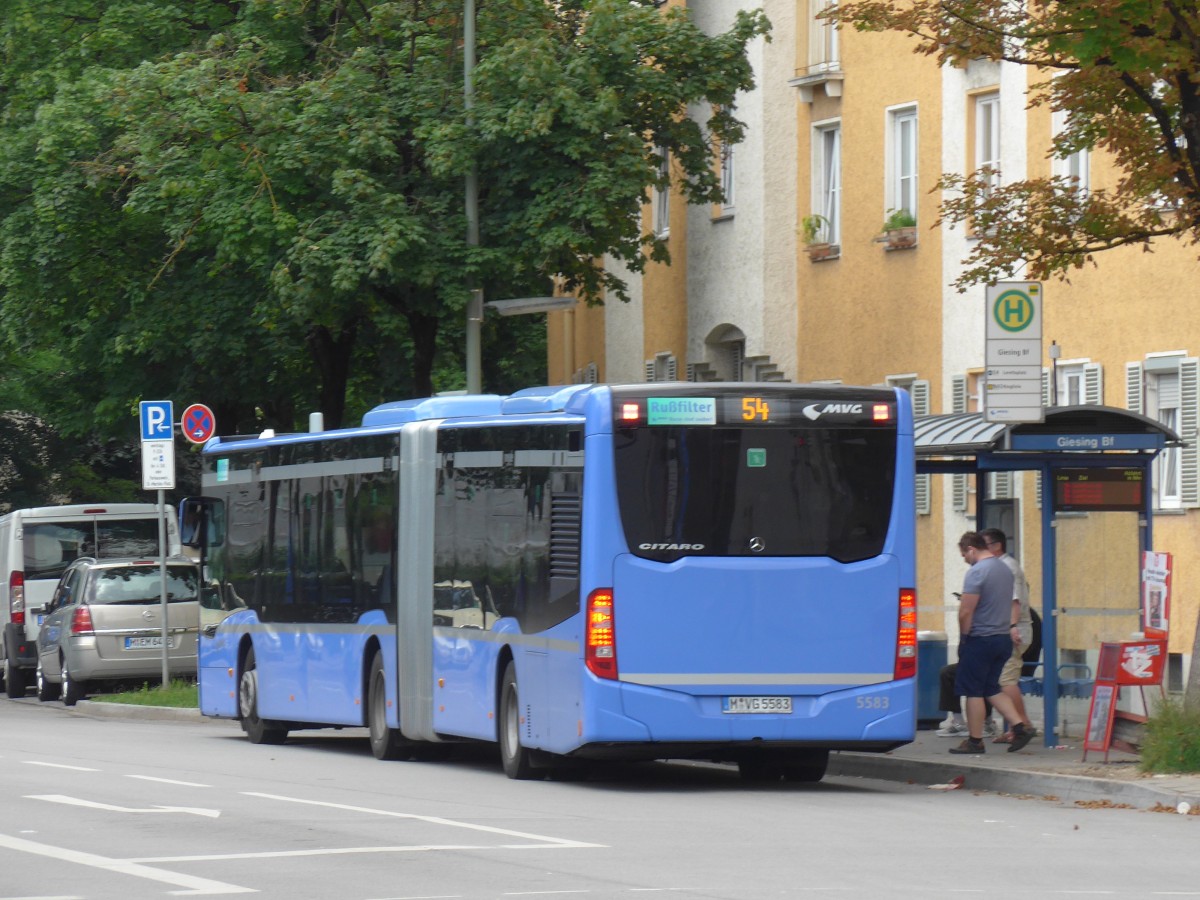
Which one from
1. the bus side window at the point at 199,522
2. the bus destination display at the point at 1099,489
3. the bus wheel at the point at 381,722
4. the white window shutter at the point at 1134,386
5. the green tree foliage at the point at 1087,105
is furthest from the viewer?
the white window shutter at the point at 1134,386

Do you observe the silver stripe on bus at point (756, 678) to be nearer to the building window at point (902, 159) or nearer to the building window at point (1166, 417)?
the building window at point (1166, 417)

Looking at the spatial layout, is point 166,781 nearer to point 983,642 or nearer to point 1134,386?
point 983,642

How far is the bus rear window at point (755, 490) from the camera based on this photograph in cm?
1686

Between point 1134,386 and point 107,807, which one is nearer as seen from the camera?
point 107,807

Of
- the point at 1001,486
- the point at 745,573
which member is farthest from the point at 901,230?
the point at 745,573

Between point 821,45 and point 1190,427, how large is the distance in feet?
32.8

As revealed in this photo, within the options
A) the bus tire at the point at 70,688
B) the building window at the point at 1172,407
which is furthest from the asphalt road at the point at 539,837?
the bus tire at the point at 70,688

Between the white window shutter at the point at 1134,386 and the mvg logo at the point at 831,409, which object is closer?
the mvg logo at the point at 831,409

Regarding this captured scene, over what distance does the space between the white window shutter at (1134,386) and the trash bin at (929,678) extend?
25.9 ft

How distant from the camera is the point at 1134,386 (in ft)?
93.9

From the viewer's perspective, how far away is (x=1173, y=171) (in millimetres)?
18750

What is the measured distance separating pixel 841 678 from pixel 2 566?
2255 cm

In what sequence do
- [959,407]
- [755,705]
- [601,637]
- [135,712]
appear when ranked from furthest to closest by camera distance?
[959,407] < [135,712] < [755,705] < [601,637]

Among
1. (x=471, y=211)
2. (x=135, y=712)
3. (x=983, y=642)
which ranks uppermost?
(x=471, y=211)
